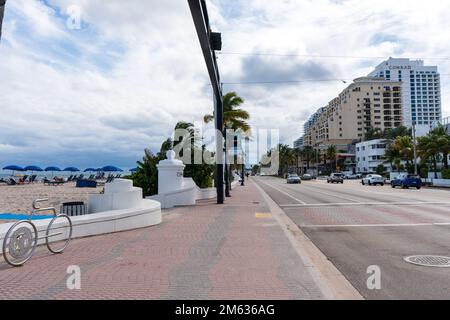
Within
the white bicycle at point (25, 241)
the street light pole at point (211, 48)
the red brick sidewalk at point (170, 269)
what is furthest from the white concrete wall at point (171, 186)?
the white bicycle at point (25, 241)

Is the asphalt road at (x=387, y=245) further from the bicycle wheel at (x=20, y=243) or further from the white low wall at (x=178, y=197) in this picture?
the white low wall at (x=178, y=197)

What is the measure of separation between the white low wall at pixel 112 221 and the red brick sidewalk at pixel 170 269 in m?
0.40

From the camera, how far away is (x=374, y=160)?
109 meters

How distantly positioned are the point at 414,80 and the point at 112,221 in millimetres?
204970

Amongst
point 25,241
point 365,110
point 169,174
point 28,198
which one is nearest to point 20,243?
point 25,241

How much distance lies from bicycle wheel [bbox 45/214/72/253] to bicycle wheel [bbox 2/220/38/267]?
1.75 feet

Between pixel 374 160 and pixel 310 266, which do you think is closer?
pixel 310 266

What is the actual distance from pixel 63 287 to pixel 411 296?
4.72 metres

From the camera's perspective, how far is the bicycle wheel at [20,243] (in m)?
6.47

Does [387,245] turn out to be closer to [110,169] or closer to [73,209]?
[73,209]

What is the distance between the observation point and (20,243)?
672cm

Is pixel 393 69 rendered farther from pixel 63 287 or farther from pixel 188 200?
pixel 63 287

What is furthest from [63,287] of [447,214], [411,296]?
[447,214]
